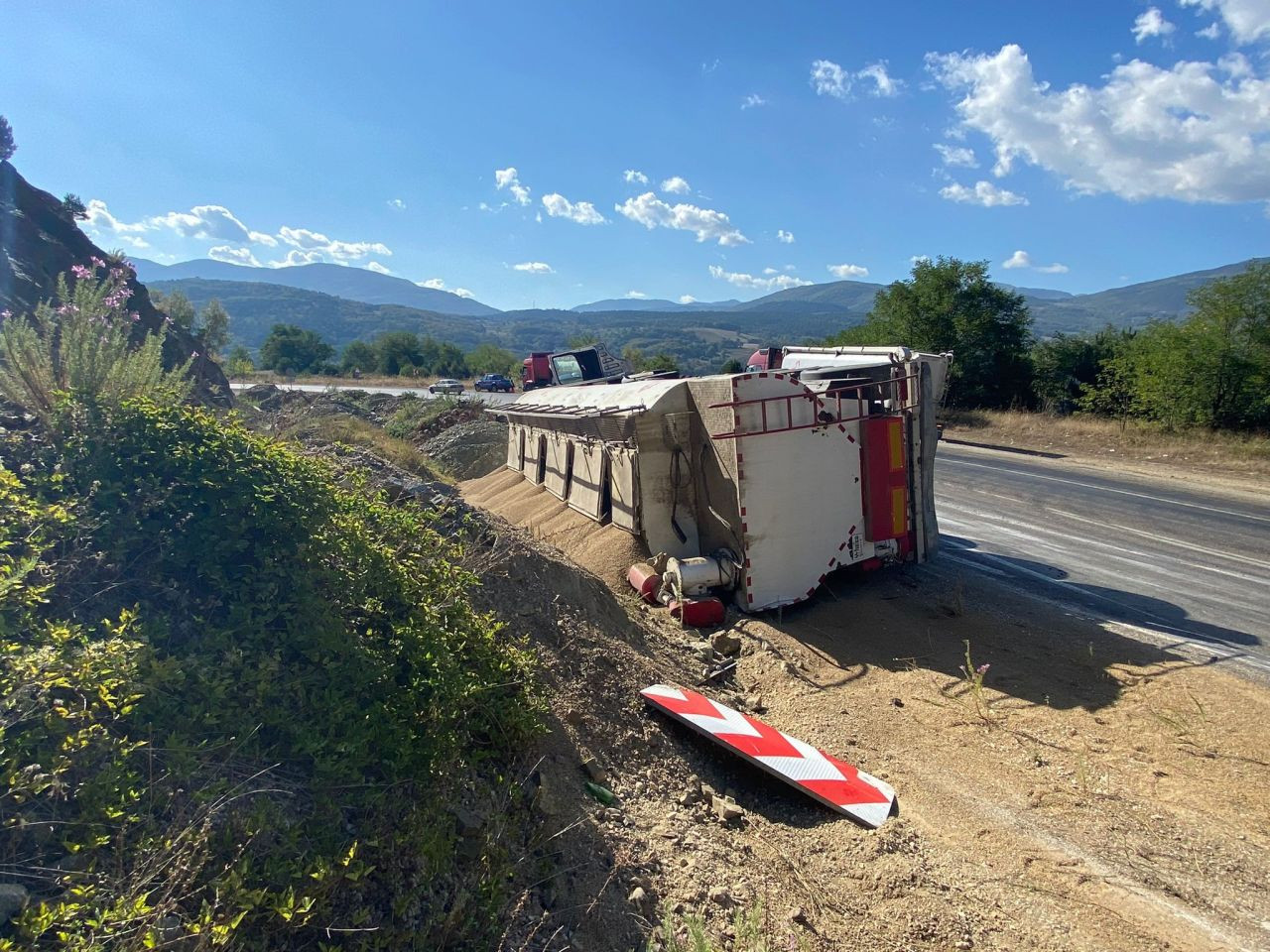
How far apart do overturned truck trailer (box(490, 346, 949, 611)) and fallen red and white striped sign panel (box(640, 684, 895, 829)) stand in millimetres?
2266

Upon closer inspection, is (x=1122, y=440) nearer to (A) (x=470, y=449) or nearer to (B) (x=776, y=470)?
(B) (x=776, y=470)

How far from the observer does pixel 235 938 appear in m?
1.92

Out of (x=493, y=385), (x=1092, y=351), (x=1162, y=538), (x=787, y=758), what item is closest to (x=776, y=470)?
(x=787, y=758)

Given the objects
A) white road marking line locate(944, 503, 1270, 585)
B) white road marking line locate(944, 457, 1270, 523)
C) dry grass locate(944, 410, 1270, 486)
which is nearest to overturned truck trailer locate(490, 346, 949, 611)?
white road marking line locate(944, 503, 1270, 585)

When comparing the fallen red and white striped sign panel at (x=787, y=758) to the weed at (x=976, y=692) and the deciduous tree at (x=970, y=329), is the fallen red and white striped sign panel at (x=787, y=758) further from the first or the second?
the deciduous tree at (x=970, y=329)

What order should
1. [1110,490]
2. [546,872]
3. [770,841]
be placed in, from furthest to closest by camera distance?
1. [1110,490]
2. [770,841]
3. [546,872]

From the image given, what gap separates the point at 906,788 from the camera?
4047mm

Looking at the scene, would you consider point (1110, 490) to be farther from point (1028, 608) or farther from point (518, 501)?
point (518, 501)

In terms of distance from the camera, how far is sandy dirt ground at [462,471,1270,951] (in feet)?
9.25

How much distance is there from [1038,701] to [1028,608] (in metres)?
2.35

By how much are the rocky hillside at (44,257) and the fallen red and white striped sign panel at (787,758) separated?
7.53 m

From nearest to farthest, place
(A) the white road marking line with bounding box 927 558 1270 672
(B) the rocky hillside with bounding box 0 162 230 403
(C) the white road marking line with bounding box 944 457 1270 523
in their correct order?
1. (A) the white road marking line with bounding box 927 558 1270 672
2. (B) the rocky hillside with bounding box 0 162 230 403
3. (C) the white road marking line with bounding box 944 457 1270 523

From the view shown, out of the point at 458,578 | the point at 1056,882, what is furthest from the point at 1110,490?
the point at 458,578

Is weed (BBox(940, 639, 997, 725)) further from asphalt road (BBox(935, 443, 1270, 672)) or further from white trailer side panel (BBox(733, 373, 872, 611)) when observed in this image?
asphalt road (BBox(935, 443, 1270, 672))
